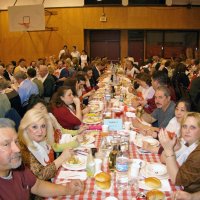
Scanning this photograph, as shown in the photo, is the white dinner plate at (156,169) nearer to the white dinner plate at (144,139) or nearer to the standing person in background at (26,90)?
the white dinner plate at (144,139)

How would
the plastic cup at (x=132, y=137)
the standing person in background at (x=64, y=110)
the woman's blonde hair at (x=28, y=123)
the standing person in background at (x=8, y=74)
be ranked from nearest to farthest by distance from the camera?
the woman's blonde hair at (x=28, y=123), the plastic cup at (x=132, y=137), the standing person in background at (x=64, y=110), the standing person in background at (x=8, y=74)

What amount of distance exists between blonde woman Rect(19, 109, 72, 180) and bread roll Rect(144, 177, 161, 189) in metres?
0.69

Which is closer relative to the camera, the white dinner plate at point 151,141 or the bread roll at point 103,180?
the bread roll at point 103,180

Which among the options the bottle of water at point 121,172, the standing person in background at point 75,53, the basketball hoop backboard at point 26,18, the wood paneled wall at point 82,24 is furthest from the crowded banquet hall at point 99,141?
the wood paneled wall at point 82,24

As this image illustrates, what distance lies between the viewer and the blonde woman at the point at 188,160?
1.97 meters

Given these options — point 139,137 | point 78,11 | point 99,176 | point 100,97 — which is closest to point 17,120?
point 139,137

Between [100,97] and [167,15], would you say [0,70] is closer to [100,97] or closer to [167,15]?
[100,97]

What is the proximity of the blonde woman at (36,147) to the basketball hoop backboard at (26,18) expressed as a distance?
10.8 meters

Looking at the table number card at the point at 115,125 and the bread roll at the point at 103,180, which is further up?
the table number card at the point at 115,125

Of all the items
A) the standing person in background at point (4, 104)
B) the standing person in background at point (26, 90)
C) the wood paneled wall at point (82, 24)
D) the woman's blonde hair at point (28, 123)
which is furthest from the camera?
the wood paneled wall at point (82, 24)

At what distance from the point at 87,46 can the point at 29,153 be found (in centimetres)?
1209

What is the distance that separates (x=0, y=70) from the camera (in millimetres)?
7312

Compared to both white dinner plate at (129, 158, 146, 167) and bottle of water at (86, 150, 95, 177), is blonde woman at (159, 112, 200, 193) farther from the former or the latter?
bottle of water at (86, 150, 95, 177)

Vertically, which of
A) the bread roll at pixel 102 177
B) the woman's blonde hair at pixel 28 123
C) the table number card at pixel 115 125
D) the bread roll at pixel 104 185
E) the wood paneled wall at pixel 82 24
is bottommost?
the bread roll at pixel 104 185
